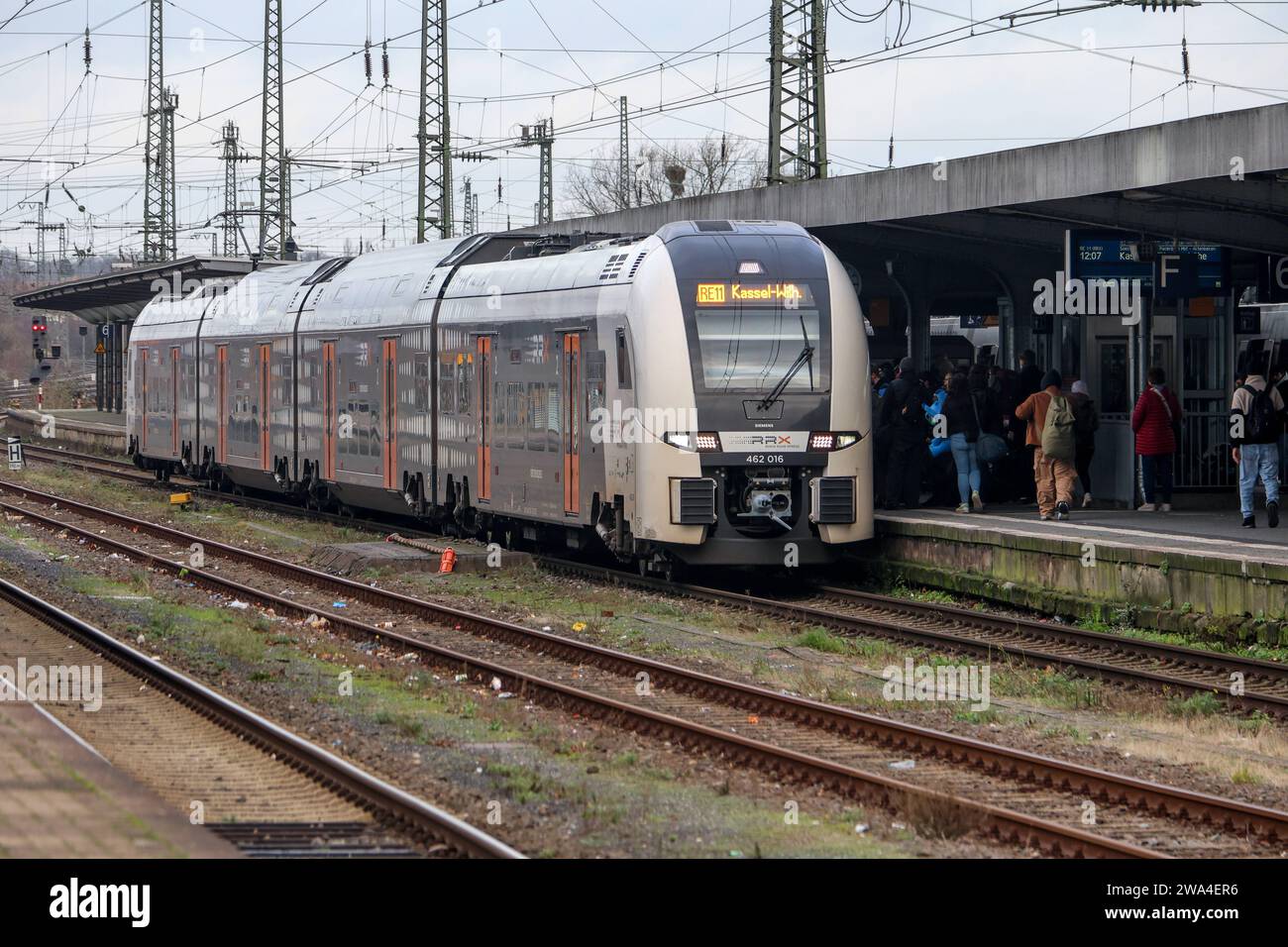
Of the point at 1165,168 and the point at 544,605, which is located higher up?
the point at 1165,168

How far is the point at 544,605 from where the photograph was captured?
1711 centimetres

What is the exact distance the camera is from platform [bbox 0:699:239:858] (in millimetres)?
6656

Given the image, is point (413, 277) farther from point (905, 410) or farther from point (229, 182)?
point (229, 182)

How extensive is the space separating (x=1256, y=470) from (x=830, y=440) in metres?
4.09

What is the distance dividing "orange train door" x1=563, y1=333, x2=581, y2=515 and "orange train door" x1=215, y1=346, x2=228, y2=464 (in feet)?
44.8

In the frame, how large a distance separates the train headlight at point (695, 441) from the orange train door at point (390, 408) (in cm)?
741

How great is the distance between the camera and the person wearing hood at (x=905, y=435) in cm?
1945

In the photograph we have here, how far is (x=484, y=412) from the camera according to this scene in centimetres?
2025

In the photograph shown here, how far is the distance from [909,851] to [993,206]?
38.4 ft

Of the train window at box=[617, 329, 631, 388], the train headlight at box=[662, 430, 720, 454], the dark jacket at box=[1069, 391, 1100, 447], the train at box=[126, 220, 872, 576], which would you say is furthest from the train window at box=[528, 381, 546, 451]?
the dark jacket at box=[1069, 391, 1100, 447]

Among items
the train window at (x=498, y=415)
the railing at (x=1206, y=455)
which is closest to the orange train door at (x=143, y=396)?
the train window at (x=498, y=415)
